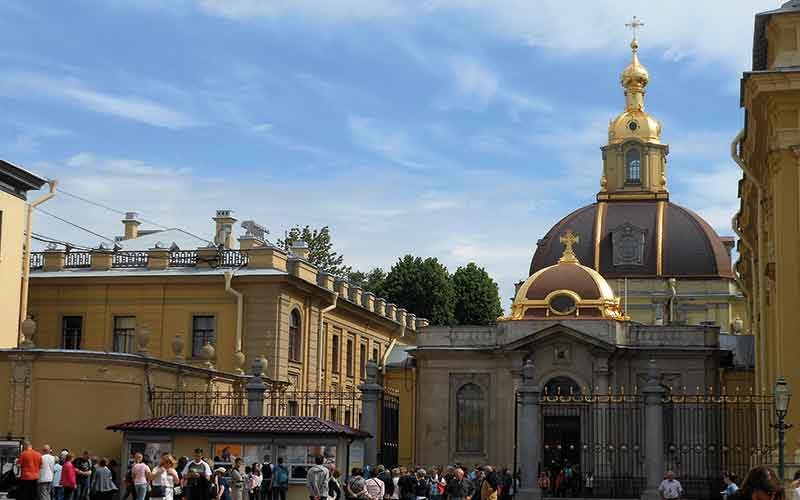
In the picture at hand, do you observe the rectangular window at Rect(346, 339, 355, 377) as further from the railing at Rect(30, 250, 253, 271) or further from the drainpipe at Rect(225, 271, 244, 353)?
the drainpipe at Rect(225, 271, 244, 353)

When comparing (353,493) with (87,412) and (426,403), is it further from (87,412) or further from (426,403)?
(426,403)

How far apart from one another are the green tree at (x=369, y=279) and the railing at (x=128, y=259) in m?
35.2

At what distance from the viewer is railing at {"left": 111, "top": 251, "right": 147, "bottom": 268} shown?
48.1m

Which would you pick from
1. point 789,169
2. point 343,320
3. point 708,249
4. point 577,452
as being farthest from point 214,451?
point 708,249

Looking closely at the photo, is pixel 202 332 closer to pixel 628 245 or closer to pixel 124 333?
pixel 124 333

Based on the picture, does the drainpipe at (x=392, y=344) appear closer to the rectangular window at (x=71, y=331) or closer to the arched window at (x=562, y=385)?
the arched window at (x=562, y=385)

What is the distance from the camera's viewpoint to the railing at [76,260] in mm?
48969

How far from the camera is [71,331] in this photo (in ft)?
157

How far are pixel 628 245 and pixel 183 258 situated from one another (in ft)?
102

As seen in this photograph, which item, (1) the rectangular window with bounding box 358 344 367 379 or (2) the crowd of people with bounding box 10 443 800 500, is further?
(1) the rectangular window with bounding box 358 344 367 379

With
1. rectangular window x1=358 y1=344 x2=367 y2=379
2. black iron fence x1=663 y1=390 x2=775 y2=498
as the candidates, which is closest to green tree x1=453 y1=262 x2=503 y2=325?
rectangular window x1=358 y1=344 x2=367 y2=379

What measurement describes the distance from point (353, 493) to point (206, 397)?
10797 mm

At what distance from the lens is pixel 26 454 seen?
74.2 ft

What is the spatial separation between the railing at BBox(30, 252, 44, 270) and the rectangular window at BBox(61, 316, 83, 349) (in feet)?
8.27
